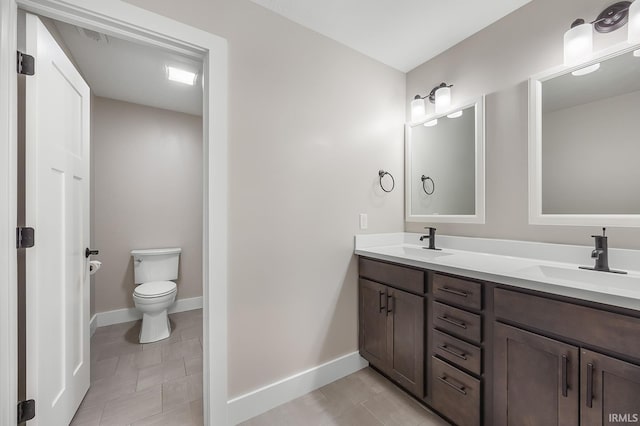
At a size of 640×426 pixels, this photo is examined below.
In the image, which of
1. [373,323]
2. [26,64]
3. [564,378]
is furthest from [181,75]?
[564,378]

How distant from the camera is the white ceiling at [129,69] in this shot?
1.85 metres

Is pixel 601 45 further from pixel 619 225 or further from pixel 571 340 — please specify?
pixel 571 340

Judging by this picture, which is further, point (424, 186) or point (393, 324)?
point (424, 186)

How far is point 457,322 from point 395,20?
75.0 inches

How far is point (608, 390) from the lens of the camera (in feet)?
2.88

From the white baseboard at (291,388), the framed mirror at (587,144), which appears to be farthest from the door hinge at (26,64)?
the framed mirror at (587,144)

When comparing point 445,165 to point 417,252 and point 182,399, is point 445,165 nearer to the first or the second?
point 417,252

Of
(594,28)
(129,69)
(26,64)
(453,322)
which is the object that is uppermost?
(129,69)

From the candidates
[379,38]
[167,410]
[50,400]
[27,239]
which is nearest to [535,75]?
[379,38]

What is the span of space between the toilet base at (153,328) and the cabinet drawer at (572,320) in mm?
2718

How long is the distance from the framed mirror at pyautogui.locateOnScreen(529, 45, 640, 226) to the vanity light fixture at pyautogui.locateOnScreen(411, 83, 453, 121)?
20.9 inches

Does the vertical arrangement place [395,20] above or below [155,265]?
above

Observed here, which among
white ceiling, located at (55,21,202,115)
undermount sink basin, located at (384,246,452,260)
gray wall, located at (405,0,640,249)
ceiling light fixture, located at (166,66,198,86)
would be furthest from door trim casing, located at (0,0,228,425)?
gray wall, located at (405,0,640,249)

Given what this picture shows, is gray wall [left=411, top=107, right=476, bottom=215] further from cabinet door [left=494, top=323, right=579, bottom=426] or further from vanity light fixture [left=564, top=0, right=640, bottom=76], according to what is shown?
cabinet door [left=494, top=323, right=579, bottom=426]
